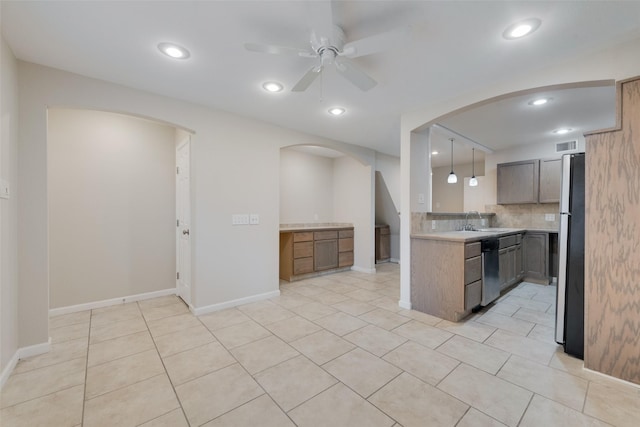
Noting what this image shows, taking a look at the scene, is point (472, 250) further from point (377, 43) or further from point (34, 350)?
point (34, 350)

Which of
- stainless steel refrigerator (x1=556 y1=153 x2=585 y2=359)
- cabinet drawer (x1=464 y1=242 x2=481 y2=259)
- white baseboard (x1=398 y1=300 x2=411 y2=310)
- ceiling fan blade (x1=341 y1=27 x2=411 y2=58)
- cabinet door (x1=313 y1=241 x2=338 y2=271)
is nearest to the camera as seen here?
ceiling fan blade (x1=341 y1=27 x2=411 y2=58)

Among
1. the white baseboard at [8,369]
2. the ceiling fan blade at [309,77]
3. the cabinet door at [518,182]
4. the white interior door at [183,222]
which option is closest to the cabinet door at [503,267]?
the cabinet door at [518,182]

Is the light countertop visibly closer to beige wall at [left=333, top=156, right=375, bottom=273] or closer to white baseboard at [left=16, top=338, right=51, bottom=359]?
beige wall at [left=333, top=156, right=375, bottom=273]

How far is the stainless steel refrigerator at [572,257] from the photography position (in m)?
2.17

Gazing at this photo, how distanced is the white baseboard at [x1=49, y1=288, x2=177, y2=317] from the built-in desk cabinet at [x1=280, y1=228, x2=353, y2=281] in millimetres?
1823

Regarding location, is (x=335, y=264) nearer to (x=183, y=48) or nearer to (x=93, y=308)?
(x=93, y=308)

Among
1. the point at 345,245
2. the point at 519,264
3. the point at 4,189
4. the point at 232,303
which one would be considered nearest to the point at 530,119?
the point at 519,264

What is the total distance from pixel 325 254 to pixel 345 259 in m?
0.56

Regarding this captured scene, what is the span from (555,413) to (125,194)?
4.70 metres

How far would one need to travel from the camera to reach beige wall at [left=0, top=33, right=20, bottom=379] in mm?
1888

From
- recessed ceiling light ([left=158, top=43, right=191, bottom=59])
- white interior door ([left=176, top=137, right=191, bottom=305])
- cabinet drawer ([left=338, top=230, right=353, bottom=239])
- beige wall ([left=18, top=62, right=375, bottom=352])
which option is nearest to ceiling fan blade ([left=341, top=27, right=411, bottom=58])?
recessed ceiling light ([left=158, top=43, right=191, bottom=59])

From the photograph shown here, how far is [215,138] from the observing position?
3.26 m

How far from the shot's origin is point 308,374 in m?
1.99

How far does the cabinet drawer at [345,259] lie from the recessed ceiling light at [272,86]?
3445 millimetres
